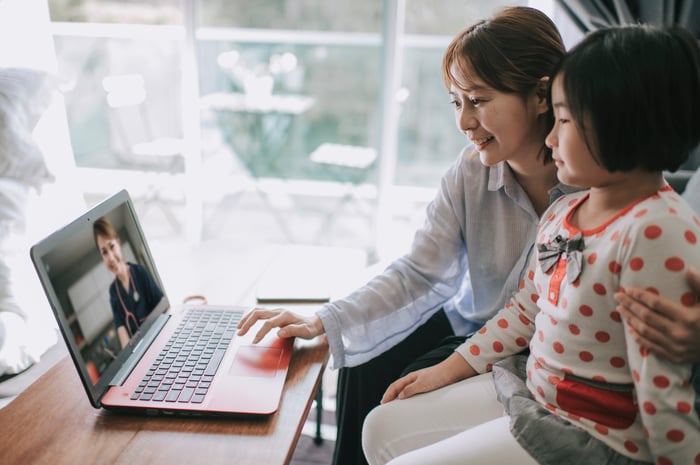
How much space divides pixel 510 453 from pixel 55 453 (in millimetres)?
652

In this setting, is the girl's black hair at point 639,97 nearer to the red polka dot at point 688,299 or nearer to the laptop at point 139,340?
the red polka dot at point 688,299

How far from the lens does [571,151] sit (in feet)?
2.69

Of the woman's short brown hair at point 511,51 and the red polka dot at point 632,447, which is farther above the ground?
the woman's short brown hair at point 511,51

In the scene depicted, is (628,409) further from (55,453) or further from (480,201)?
(55,453)

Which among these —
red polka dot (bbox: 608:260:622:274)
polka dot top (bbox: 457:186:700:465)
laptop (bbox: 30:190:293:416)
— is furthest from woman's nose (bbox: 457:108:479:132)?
laptop (bbox: 30:190:293:416)

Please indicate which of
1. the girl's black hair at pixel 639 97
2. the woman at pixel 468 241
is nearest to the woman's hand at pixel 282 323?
the woman at pixel 468 241

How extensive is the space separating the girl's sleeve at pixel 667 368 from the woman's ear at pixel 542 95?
406 mm

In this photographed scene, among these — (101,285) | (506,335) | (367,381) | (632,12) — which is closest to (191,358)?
(101,285)

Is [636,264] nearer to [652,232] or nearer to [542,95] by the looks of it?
[652,232]

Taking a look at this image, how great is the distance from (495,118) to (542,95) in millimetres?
99

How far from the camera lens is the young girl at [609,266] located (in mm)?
745

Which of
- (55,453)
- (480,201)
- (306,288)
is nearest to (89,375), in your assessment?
(55,453)

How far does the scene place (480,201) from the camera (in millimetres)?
1229

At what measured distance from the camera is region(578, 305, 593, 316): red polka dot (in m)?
0.82
